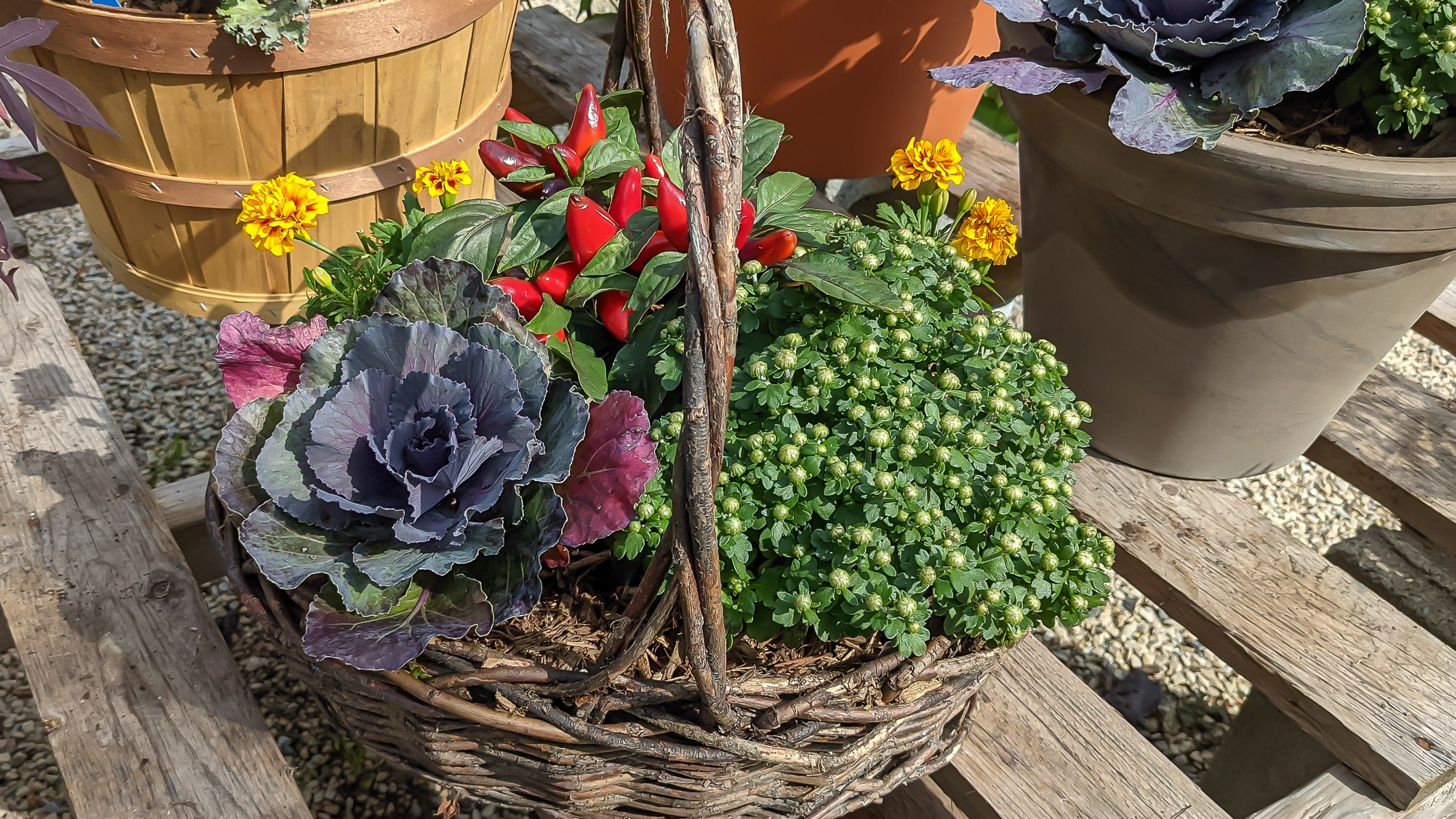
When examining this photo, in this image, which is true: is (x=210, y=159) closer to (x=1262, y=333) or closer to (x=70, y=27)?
(x=70, y=27)

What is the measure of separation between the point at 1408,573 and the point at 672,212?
5.67 feet

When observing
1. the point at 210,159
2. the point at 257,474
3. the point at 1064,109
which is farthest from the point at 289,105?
the point at 1064,109

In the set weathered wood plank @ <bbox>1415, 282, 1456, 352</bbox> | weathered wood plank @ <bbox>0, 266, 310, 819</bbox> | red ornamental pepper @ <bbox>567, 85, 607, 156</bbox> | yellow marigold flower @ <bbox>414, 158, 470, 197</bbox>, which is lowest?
weathered wood plank @ <bbox>0, 266, 310, 819</bbox>

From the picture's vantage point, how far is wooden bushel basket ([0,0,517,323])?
130cm

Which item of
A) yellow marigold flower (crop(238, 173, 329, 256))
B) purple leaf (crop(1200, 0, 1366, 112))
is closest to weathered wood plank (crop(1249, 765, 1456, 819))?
purple leaf (crop(1200, 0, 1366, 112))

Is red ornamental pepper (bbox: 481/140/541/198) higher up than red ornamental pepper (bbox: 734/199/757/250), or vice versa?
red ornamental pepper (bbox: 734/199/757/250)

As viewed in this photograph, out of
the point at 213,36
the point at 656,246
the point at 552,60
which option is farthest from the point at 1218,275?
the point at 552,60

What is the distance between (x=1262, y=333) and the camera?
1193 mm

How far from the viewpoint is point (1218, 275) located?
3.81ft

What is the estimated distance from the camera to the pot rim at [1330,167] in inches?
39.8

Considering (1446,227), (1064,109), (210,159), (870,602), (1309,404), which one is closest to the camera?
(870,602)

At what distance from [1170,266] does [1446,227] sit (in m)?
0.28

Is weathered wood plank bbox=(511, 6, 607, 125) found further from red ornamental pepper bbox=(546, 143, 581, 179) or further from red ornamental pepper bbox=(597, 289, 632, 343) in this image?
red ornamental pepper bbox=(597, 289, 632, 343)

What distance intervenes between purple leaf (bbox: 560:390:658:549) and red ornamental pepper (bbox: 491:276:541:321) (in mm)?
239
